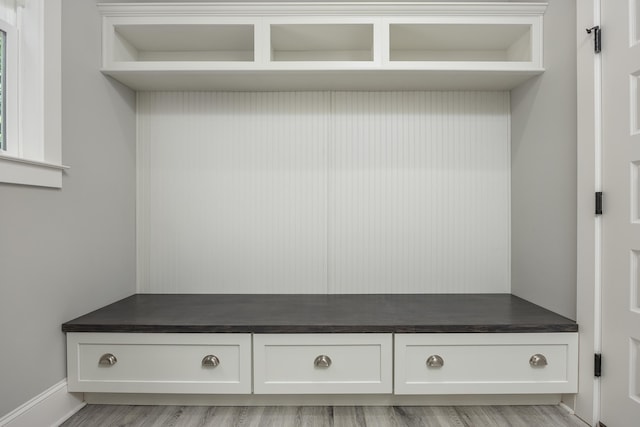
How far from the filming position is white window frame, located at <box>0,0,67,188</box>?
64.8 inches

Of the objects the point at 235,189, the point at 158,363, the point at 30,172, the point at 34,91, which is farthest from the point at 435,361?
the point at 34,91

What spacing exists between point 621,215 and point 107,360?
2.41 m

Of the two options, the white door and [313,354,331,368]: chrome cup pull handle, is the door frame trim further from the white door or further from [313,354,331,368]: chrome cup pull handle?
[313,354,331,368]: chrome cup pull handle

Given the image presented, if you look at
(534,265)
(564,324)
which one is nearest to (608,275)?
(564,324)

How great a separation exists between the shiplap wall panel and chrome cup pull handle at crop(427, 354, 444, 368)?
0.67 m

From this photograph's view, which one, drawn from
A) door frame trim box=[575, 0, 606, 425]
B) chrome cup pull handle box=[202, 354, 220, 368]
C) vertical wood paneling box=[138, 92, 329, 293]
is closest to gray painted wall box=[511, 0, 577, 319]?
door frame trim box=[575, 0, 606, 425]

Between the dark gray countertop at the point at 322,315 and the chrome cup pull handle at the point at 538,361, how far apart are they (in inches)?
5.5

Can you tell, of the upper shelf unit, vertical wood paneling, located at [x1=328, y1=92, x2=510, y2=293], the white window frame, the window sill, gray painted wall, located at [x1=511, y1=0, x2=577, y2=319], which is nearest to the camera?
the window sill

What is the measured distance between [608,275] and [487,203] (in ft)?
2.97

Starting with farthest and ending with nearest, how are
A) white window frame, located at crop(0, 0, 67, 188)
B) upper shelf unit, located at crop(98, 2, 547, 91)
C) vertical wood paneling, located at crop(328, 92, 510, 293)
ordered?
vertical wood paneling, located at crop(328, 92, 510, 293) < upper shelf unit, located at crop(98, 2, 547, 91) < white window frame, located at crop(0, 0, 67, 188)

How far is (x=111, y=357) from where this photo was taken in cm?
185

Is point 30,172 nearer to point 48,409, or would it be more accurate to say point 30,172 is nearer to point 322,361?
point 48,409

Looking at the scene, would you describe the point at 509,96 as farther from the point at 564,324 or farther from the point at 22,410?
the point at 22,410

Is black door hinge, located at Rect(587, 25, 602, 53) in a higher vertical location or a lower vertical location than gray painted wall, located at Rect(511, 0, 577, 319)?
higher
